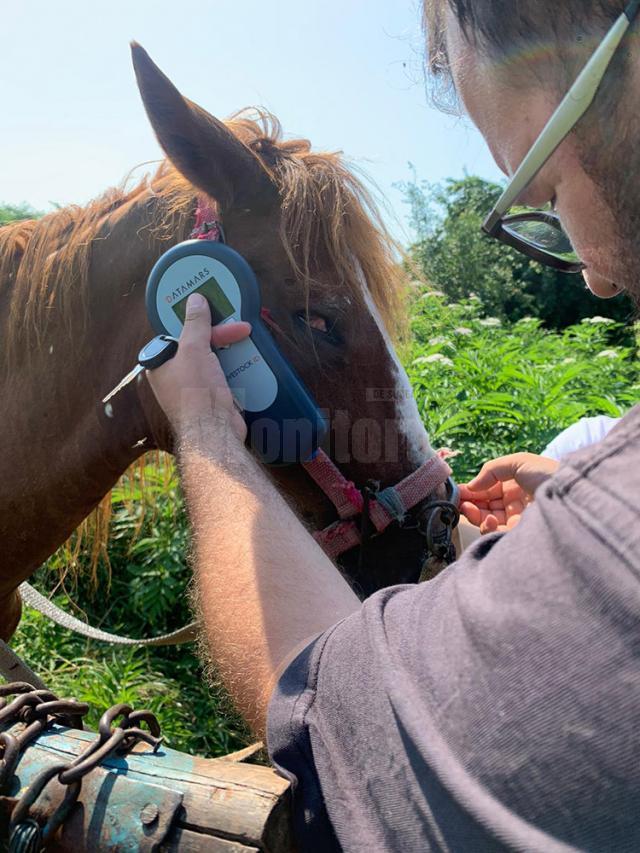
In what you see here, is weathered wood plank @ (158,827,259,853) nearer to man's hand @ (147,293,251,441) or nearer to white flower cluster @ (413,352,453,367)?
man's hand @ (147,293,251,441)

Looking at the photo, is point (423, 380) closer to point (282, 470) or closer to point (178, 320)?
point (282, 470)

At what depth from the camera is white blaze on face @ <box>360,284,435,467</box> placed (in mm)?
1978

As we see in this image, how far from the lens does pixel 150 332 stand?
1.89 metres

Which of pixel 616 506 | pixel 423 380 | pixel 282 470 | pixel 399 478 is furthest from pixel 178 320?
pixel 423 380

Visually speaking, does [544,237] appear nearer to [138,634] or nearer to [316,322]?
[316,322]

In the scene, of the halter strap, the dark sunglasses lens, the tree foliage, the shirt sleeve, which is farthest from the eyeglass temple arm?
the tree foliage

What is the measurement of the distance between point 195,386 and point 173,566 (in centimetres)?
313

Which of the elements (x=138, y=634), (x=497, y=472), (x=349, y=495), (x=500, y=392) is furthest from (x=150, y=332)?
(x=500, y=392)

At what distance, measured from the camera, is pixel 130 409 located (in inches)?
77.1

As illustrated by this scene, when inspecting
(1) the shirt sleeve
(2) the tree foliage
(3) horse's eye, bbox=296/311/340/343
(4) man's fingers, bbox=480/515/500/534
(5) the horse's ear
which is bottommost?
(2) the tree foliage

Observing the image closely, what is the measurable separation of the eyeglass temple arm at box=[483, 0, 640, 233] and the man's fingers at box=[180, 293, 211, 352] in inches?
29.5

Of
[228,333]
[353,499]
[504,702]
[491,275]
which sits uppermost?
[228,333]

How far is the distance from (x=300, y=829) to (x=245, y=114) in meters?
2.16

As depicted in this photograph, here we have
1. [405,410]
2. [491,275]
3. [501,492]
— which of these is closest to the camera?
[405,410]
